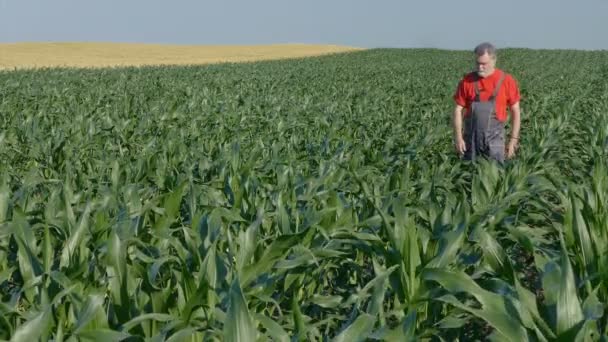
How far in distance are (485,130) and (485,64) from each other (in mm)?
594

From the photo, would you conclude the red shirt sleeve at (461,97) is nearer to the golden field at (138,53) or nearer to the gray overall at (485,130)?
the gray overall at (485,130)

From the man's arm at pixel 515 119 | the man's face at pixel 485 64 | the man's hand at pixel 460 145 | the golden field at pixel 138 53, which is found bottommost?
the golden field at pixel 138 53

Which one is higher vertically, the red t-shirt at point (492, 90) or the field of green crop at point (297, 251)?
the red t-shirt at point (492, 90)

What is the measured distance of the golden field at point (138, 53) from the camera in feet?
176

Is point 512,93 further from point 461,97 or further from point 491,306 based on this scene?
point 491,306

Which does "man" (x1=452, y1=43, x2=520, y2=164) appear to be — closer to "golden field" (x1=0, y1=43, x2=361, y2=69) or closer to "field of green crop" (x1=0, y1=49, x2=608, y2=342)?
"field of green crop" (x1=0, y1=49, x2=608, y2=342)

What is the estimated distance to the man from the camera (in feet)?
21.0

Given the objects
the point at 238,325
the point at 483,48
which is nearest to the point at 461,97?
the point at 483,48

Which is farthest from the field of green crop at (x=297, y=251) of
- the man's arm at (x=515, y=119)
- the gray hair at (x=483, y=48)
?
the gray hair at (x=483, y=48)

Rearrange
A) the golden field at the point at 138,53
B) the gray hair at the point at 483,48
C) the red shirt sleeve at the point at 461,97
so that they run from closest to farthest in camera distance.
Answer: the gray hair at the point at 483,48
the red shirt sleeve at the point at 461,97
the golden field at the point at 138,53

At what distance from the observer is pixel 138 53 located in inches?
2504

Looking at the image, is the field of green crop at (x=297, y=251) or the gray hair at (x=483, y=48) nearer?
the field of green crop at (x=297, y=251)

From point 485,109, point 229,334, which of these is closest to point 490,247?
point 229,334

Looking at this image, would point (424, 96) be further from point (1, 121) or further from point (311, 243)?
point (311, 243)
